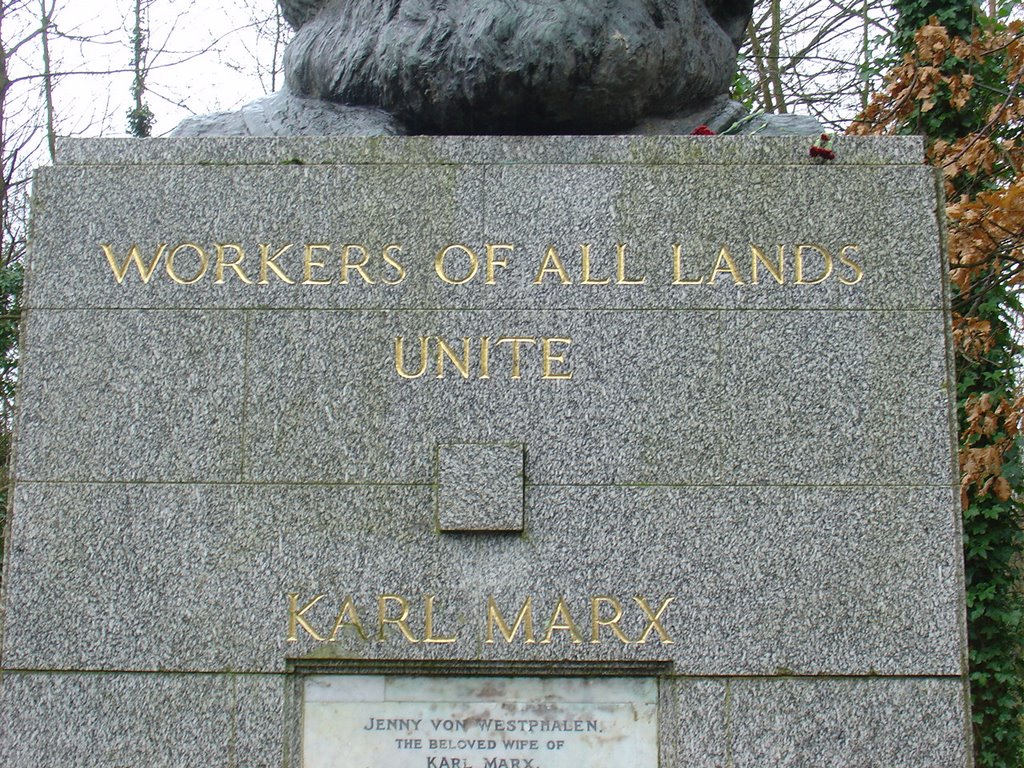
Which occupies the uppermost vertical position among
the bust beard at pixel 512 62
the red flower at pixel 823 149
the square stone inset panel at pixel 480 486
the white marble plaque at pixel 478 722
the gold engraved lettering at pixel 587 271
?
the bust beard at pixel 512 62

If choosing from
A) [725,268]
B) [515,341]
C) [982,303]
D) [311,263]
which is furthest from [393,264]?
[982,303]

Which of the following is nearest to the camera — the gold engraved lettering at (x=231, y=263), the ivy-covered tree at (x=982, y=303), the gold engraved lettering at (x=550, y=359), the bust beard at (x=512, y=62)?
the gold engraved lettering at (x=550, y=359)

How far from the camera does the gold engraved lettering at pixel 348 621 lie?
14.2 ft

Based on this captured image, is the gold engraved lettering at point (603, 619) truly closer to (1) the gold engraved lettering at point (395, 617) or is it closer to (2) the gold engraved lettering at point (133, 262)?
(1) the gold engraved lettering at point (395, 617)

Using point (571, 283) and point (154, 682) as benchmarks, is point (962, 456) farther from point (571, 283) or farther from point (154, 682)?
point (154, 682)

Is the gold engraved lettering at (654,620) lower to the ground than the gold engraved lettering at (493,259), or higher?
A: lower

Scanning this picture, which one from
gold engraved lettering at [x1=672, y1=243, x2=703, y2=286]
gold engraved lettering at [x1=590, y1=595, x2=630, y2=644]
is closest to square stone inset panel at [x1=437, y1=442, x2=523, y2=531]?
gold engraved lettering at [x1=590, y1=595, x2=630, y2=644]

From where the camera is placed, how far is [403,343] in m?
4.55

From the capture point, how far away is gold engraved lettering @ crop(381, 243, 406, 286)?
461 cm

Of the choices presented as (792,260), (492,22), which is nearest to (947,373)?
(792,260)

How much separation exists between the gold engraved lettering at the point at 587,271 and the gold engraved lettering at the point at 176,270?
4.53ft

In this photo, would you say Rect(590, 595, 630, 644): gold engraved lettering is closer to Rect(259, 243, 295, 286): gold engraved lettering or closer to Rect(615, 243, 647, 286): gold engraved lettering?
Rect(615, 243, 647, 286): gold engraved lettering

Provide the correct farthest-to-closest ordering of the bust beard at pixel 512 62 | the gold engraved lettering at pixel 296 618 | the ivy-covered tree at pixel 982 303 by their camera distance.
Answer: the ivy-covered tree at pixel 982 303 < the bust beard at pixel 512 62 < the gold engraved lettering at pixel 296 618

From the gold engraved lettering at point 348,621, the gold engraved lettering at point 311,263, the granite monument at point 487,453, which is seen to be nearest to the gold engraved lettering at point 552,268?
the granite monument at point 487,453
